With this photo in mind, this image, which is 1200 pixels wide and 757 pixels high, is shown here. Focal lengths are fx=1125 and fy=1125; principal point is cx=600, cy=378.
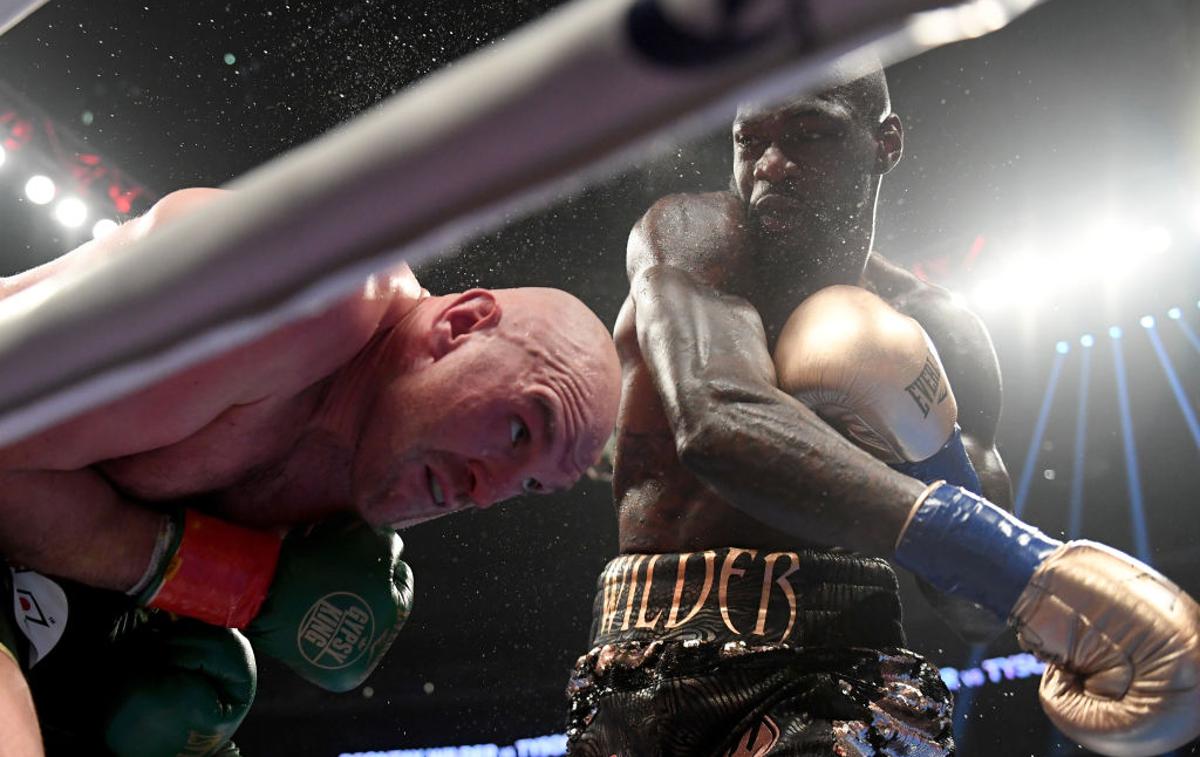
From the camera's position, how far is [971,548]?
4.27 ft

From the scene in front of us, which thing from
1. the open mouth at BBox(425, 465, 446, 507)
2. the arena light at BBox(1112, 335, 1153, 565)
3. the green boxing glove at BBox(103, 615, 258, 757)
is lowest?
the arena light at BBox(1112, 335, 1153, 565)

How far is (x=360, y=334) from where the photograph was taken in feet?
3.20

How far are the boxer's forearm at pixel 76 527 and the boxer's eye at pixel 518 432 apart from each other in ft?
1.10

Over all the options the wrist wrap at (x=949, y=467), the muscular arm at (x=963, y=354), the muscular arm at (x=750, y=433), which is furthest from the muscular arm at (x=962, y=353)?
the muscular arm at (x=750, y=433)

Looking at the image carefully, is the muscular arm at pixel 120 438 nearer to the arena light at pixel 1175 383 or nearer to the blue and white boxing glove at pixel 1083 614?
the blue and white boxing glove at pixel 1083 614

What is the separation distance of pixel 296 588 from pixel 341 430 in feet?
0.54

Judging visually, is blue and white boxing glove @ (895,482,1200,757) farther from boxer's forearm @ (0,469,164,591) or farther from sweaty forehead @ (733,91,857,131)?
boxer's forearm @ (0,469,164,591)

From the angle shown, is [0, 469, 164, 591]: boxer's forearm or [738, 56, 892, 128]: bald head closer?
[0, 469, 164, 591]: boxer's forearm

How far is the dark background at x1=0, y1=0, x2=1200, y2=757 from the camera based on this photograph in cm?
317

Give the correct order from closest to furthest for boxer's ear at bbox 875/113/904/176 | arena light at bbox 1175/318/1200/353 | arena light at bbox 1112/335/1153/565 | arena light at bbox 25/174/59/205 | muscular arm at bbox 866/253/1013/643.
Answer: boxer's ear at bbox 875/113/904/176, muscular arm at bbox 866/253/1013/643, arena light at bbox 25/174/59/205, arena light at bbox 1175/318/1200/353, arena light at bbox 1112/335/1153/565

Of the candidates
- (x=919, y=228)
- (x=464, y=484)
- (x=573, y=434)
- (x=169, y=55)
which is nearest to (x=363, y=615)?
(x=464, y=484)

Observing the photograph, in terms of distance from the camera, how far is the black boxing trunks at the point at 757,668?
137 centimetres

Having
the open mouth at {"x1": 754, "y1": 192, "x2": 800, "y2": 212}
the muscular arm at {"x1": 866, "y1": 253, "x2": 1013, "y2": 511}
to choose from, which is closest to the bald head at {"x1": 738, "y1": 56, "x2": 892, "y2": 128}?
the open mouth at {"x1": 754, "y1": 192, "x2": 800, "y2": 212}

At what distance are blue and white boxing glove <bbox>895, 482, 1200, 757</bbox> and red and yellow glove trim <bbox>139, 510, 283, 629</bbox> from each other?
2.40 ft
